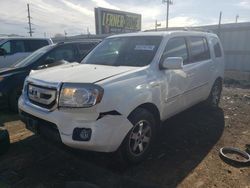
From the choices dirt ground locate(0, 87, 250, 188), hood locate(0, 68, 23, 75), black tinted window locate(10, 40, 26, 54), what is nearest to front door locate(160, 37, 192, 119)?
dirt ground locate(0, 87, 250, 188)

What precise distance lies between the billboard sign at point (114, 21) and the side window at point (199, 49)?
62.1ft

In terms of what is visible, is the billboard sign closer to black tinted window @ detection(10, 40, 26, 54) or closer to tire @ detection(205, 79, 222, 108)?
black tinted window @ detection(10, 40, 26, 54)

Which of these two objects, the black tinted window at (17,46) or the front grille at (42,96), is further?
the black tinted window at (17,46)

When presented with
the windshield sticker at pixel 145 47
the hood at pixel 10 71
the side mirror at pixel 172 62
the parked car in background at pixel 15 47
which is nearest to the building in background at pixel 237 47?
the parked car in background at pixel 15 47

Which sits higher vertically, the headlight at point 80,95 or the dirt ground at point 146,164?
the headlight at point 80,95

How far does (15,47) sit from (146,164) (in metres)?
7.66

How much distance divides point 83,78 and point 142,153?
1.38 meters

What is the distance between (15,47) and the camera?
9.32 meters

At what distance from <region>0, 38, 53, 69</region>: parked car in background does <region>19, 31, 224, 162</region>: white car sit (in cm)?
521

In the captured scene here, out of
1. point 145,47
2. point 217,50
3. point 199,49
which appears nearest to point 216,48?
point 217,50

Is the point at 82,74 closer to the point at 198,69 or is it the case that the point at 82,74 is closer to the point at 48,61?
the point at 198,69

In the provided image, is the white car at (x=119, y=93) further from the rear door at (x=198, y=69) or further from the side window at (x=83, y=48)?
the side window at (x=83, y=48)

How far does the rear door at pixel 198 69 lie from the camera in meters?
4.78

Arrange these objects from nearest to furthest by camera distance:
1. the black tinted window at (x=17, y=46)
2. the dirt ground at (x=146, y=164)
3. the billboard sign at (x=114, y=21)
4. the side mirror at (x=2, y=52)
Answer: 1. the dirt ground at (x=146, y=164)
2. the side mirror at (x=2, y=52)
3. the black tinted window at (x=17, y=46)
4. the billboard sign at (x=114, y=21)
